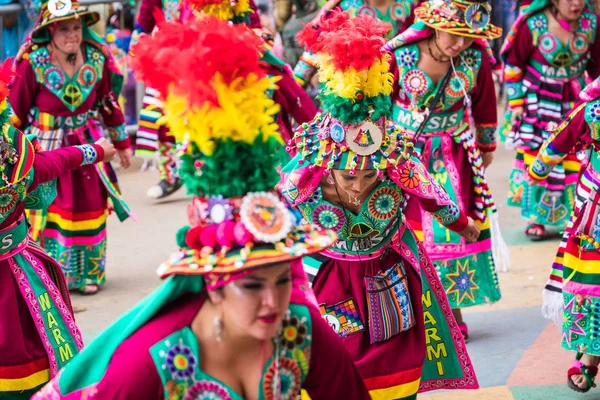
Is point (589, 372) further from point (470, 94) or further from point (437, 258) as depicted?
point (470, 94)

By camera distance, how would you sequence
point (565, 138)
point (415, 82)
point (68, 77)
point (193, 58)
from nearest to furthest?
point (193, 58)
point (565, 138)
point (415, 82)
point (68, 77)

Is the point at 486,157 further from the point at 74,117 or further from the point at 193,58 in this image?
the point at 193,58

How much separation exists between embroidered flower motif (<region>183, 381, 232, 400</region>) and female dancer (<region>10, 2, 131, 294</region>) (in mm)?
4025

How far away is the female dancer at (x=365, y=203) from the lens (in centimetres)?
431

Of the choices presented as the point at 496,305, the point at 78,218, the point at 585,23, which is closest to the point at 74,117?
the point at 78,218

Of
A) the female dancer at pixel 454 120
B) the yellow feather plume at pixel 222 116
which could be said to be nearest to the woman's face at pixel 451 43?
the female dancer at pixel 454 120

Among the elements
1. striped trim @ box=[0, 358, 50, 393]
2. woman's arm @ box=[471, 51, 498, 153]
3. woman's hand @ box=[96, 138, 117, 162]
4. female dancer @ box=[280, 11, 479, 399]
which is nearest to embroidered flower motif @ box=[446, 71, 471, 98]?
woman's arm @ box=[471, 51, 498, 153]

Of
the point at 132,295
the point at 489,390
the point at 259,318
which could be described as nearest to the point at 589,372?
the point at 489,390

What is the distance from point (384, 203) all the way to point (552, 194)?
155 inches

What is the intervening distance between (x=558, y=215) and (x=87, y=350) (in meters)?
5.61

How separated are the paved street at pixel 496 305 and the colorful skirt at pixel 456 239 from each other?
315 millimetres

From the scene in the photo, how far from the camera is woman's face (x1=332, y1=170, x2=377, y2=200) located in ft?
14.3

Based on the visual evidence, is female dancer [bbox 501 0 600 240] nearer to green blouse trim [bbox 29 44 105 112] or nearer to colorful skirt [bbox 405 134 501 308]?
colorful skirt [bbox 405 134 501 308]

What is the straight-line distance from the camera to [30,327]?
4664mm
